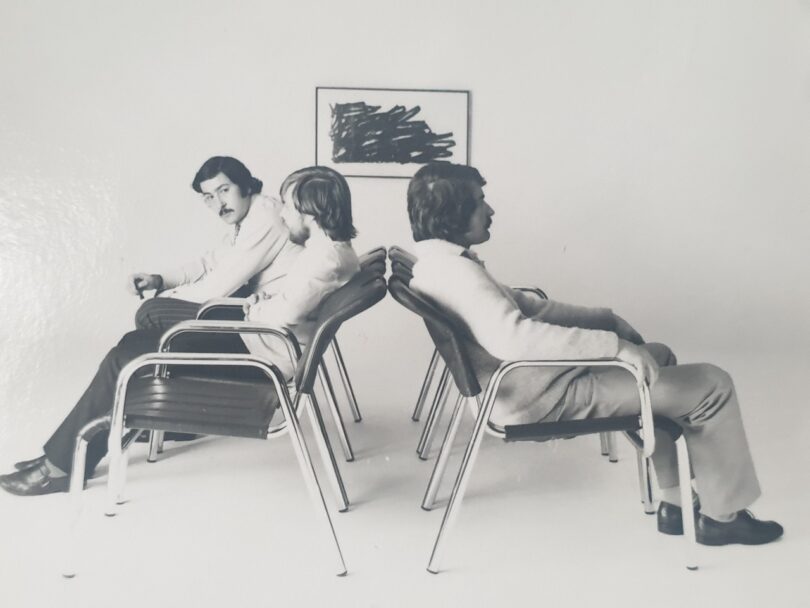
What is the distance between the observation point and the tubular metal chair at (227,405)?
188 centimetres

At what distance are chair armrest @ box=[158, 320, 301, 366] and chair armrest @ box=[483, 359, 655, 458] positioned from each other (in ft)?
2.35

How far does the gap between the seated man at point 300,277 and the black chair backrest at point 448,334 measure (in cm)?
47

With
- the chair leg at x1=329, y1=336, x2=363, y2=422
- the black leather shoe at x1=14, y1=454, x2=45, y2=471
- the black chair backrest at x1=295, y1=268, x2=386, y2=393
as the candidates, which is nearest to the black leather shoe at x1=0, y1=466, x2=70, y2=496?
the black leather shoe at x1=14, y1=454, x2=45, y2=471

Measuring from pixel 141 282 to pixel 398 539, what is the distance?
1.05 meters

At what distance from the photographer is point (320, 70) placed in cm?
225

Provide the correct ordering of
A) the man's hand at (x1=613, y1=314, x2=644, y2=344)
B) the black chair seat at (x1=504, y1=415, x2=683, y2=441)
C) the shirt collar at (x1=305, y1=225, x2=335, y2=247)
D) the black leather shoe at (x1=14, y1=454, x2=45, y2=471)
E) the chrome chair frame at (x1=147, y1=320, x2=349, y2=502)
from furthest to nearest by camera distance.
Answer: the shirt collar at (x1=305, y1=225, x2=335, y2=247)
the man's hand at (x1=613, y1=314, x2=644, y2=344)
the chrome chair frame at (x1=147, y1=320, x2=349, y2=502)
the black leather shoe at (x1=14, y1=454, x2=45, y2=471)
the black chair seat at (x1=504, y1=415, x2=683, y2=441)

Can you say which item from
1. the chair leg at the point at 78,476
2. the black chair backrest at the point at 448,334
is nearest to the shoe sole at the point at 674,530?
the black chair backrest at the point at 448,334

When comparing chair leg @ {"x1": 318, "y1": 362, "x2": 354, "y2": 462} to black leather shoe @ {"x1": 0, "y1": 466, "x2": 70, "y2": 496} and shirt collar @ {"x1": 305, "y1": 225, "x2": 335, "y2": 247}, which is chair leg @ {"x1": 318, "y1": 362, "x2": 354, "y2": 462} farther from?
black leather shoe @ {"x1": 0, "y1": 466, "x2": 70, "y2": 496}

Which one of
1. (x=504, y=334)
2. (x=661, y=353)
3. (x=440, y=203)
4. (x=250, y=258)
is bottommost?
(x=661, y=353)

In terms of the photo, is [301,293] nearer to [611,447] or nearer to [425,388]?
[425,388]

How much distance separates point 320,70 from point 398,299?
2.69 ft

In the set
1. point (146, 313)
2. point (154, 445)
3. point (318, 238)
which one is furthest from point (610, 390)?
point (154, 445)

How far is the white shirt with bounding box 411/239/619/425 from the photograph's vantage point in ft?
6.22

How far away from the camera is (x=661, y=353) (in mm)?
2238
